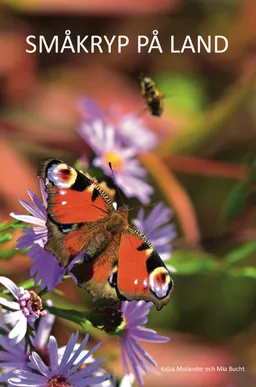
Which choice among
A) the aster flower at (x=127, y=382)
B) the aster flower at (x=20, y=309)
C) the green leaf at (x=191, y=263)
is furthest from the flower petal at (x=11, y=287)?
the green leaf at (x=191, y=263)

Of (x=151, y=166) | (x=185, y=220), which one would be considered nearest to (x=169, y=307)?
(x=185, y=220)

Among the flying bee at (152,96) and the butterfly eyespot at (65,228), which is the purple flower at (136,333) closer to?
the butterfly eyespot at (65,228)

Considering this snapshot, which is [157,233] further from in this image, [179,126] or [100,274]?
[179,126]

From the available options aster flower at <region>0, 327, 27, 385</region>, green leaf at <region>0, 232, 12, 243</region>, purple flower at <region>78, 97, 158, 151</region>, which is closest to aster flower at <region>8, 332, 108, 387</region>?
aster flower at <region>0, 327, 27, 385</region>

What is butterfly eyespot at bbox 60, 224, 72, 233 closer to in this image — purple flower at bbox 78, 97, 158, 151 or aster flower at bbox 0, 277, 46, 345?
aster flower at bbox 0, 277, 46, 345

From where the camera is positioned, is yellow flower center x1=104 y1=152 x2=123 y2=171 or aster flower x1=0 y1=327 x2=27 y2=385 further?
yellow flower center x1=104 y1=152 x2=123 y2=171

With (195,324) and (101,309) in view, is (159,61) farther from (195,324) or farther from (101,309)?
(101,309)
